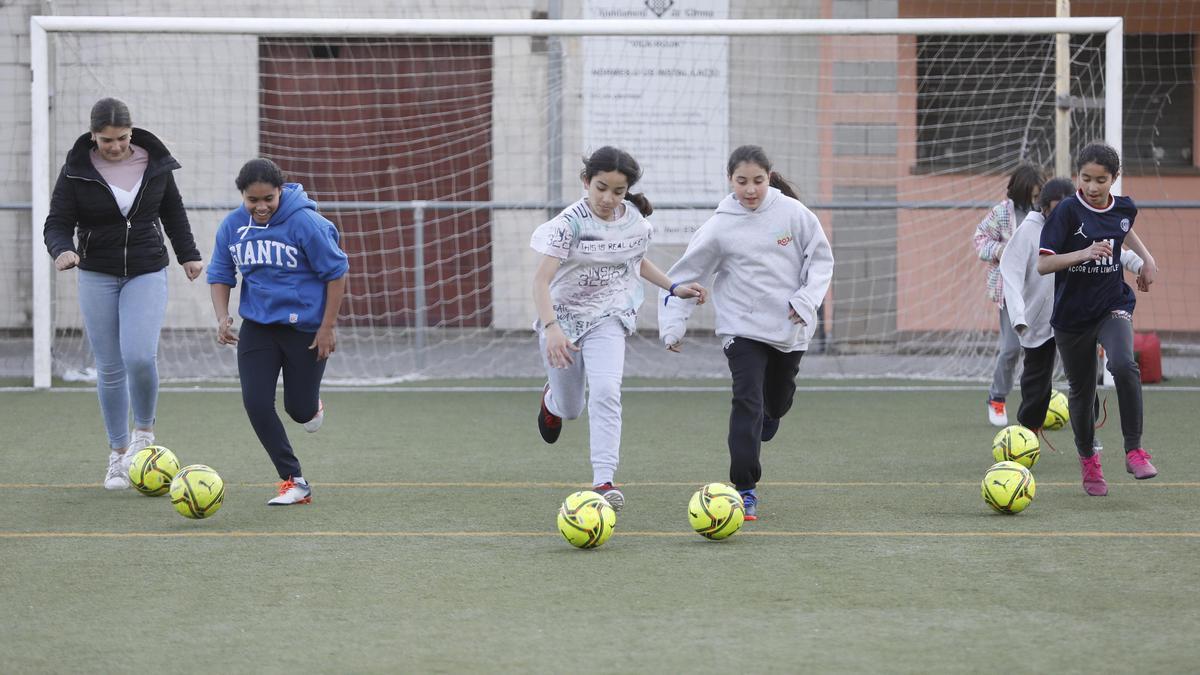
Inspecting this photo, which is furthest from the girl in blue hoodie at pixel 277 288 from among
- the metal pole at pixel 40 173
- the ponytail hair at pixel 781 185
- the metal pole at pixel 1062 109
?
the metal pole at pixel 1062 109

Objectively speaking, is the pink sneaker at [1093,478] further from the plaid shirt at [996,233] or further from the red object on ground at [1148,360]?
the red object on ground at [1148,360]

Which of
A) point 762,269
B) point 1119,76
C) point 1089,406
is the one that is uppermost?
point 1119,76

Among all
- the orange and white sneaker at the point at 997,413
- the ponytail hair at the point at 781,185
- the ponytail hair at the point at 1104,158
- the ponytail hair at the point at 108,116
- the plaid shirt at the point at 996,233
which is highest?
the ponytail hair at the point at 108,116

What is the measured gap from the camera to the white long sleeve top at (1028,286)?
23.7 feet

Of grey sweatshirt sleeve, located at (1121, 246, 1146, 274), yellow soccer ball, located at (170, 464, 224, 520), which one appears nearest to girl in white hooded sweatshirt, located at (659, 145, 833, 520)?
grey sweatshirt sleeve, located at (1121, 246, 1146, 274)

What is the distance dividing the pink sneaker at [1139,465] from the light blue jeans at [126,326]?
4.62 m

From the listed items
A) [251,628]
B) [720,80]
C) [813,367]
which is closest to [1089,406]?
[251,628]

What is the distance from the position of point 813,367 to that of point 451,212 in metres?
4.26

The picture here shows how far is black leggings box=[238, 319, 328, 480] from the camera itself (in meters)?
6.50

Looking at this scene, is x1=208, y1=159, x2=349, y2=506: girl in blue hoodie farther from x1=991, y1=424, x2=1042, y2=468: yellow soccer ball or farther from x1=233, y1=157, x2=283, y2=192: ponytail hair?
x1=991, y1=424, x2=1042, y2=468: yellow soccer ball

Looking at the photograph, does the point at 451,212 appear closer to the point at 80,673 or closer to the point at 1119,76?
the point at 1119,76

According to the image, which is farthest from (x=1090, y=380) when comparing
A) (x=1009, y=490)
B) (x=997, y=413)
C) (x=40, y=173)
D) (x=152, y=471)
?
(x=40, y=173)

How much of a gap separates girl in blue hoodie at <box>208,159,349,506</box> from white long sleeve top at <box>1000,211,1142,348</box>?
3283mm

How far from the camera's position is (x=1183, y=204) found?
12.2m
